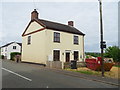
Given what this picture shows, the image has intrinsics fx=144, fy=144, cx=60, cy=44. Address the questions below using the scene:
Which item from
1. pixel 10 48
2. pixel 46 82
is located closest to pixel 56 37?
pixel 46 82

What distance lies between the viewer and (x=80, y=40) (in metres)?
28.4

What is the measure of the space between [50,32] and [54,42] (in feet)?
5.80

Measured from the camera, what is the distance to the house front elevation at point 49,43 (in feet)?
74.6

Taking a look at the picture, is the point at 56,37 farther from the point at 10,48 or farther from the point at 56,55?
the point at 10,48

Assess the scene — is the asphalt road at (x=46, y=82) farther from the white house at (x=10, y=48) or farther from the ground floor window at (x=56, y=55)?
the white house at (x=10, y=48)

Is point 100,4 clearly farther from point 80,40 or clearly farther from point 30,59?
point 30,59

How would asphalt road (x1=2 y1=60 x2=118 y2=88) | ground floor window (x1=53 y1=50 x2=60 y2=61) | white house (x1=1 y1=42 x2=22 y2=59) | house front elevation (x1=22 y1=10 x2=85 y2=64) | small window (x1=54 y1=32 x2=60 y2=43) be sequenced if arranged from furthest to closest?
white house (x1=1 y1=42 x2=22 y2=59) < small window (x1=54 y1=32 x2=60 y2=43) < ground floor window (x1=53 y1=50 x2=60 y2=61) < house front elevation (x1=22 y1=10 x2=85 y2=64) < asphalt road (x1=2 y1=60 x2=118 y2=88)

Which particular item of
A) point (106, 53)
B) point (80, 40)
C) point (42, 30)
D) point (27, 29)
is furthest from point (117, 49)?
point (27, 29)

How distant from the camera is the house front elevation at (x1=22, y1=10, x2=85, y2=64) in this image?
74.6 feet

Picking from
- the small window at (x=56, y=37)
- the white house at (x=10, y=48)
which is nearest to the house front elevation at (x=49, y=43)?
the small window at (x=56, y=37)

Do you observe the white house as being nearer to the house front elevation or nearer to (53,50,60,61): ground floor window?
the house front elevation

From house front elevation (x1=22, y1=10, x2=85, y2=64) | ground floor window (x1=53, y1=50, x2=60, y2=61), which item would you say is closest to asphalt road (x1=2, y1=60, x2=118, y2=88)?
house front elevation (x1=22, y1=10, x2=85, y2=64)

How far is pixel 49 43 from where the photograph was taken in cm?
2272

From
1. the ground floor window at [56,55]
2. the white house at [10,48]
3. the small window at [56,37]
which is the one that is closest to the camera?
the ground floor window at [56,55]
